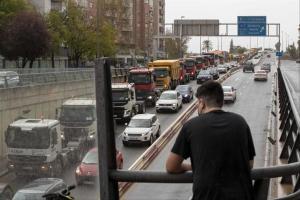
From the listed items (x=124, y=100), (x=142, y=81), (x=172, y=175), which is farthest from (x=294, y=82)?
(x=172, y=175)

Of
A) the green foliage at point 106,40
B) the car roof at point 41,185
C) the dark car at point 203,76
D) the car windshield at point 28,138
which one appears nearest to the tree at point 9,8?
the green foliage at point 106,40

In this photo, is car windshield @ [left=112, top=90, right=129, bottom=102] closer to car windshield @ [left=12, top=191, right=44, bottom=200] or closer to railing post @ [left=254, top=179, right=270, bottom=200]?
car windshield @ [left=12, top=191, right=44, bottom=200]

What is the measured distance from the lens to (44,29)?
5456cm

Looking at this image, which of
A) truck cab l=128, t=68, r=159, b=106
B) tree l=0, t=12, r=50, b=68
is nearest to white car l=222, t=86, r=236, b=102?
truck cab l=128, t=68, r=159, b=106

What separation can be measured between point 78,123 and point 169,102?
38716mm

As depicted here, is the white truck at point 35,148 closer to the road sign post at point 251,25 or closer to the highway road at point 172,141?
the highway road at point 172,141

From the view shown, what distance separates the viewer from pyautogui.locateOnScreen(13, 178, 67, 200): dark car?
518 centimetres

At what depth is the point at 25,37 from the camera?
53.4m

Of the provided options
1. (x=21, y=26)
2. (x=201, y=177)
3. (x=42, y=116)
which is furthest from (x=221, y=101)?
(x=21, y=26)

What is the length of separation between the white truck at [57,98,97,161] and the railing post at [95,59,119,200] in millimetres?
227

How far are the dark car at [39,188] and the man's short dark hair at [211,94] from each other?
6.23 ft

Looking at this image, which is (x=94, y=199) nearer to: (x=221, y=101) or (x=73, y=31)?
(x=221, y=101)

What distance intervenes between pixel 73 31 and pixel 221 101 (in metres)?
60.6

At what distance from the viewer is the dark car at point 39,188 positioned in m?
5.18
